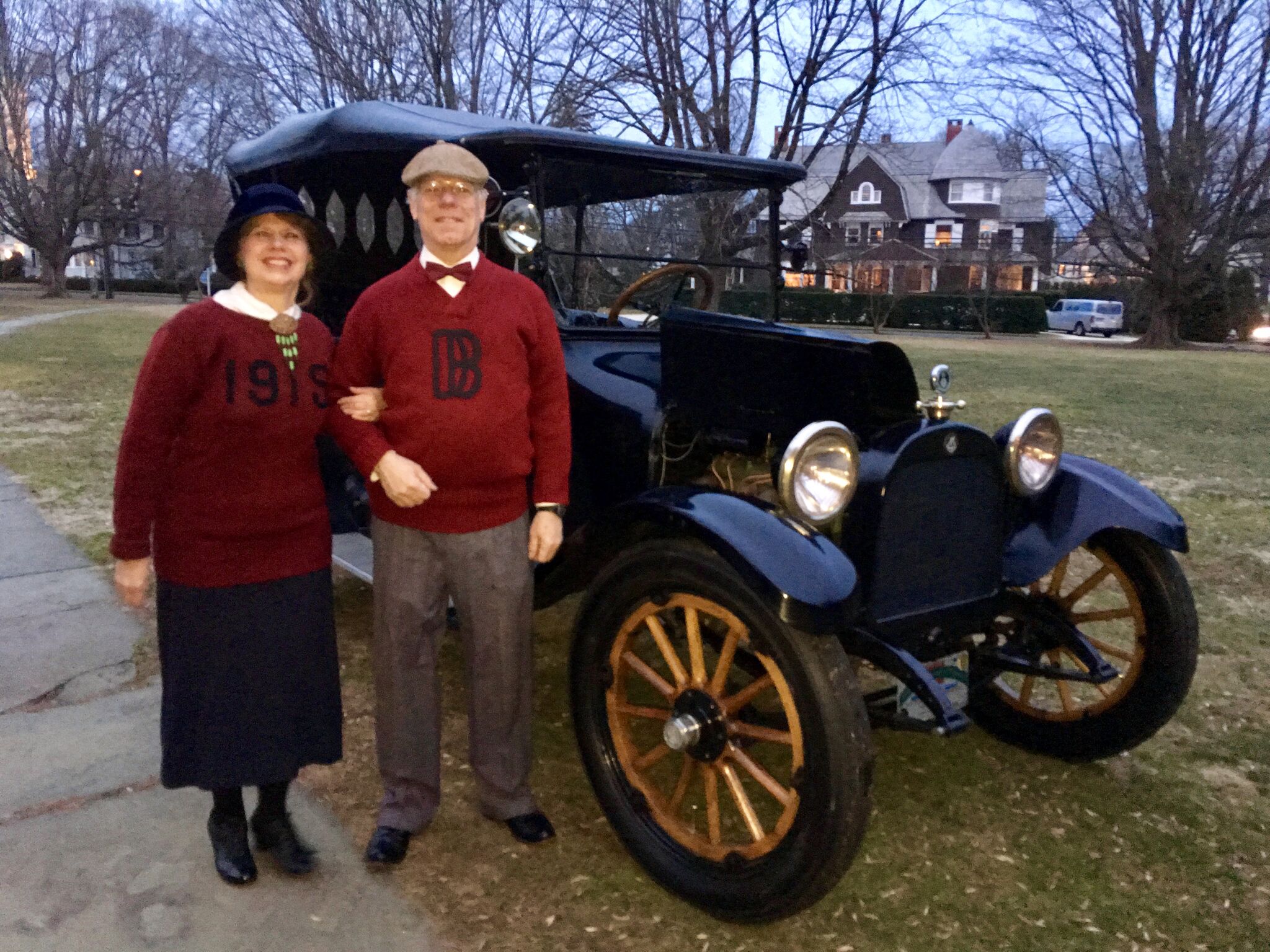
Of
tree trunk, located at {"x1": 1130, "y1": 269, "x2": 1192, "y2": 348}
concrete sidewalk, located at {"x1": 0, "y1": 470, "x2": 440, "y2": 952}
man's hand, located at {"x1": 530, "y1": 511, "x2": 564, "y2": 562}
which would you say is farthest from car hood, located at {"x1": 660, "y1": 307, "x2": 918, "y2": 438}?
tree trunk, located at {"x1": 1130, "y1": 269, "x2": 1192, "y2": 348}

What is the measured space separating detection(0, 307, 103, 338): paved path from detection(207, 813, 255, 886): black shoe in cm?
1909

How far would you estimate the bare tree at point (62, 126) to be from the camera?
33688 millimetres

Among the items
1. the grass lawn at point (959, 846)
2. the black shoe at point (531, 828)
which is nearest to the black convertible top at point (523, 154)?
the grass lawn at point (959, 846)

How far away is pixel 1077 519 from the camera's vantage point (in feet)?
8.95

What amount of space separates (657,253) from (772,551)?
186cm

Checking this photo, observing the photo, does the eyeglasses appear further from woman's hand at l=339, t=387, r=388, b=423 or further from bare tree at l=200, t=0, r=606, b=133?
bare tree at l=200, t=0, r=606, b=133

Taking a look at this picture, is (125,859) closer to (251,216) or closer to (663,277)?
(251,216)

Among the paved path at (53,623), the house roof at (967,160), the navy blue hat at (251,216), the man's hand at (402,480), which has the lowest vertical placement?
the paved path at (53,623)

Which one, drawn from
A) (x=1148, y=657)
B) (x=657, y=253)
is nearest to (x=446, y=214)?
(x=657, y=253)

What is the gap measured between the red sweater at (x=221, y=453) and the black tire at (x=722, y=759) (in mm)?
742

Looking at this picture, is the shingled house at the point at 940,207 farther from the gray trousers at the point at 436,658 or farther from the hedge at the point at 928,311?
the gray trousers at the point at 436,658

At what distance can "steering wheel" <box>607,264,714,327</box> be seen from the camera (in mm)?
3471

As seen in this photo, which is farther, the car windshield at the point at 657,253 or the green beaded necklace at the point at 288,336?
the car windshield at the point at 657,253

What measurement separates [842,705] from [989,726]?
4.62 ft
